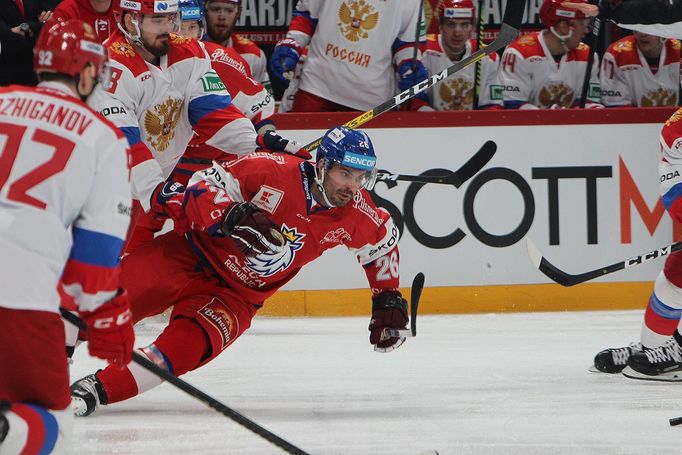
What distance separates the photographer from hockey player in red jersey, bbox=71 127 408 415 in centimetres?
340

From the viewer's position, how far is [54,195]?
2186 mm

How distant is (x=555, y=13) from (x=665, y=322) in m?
2.18

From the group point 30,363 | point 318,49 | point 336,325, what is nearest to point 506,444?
point 30,363

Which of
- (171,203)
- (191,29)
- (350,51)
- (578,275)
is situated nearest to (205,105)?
(171,203)

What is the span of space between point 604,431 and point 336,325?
2.29 m

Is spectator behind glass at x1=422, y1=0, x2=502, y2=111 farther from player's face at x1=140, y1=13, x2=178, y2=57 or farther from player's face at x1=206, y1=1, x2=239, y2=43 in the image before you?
player's face at x1=140, y1=13, x2=178, y2=57

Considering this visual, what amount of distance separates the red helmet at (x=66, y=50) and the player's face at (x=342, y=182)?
129 centimetres

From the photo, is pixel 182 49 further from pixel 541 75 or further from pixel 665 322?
pixel 541 75

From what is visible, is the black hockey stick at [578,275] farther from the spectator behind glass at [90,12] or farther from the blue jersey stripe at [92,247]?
the blue jersey stripe at [92,247]

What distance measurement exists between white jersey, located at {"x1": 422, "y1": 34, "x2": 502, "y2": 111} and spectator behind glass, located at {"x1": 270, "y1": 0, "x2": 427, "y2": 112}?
0.18 m

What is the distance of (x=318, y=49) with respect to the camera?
576cm

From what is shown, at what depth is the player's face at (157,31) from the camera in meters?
4.00

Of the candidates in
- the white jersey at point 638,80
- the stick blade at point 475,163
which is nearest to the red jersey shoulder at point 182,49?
the stick blade at point 475,163

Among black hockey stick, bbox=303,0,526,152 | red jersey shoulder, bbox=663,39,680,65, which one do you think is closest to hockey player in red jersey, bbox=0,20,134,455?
black hockey stick, bbox=303,0,526,152
